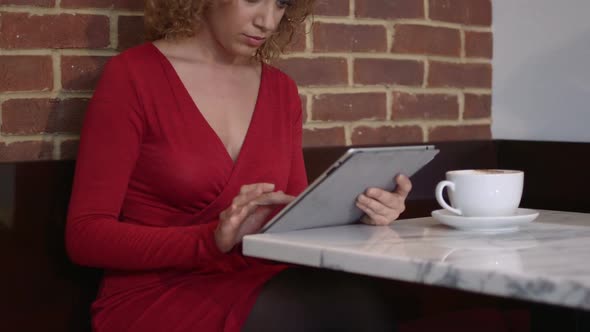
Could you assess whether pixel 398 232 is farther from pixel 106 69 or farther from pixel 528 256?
pixel 106 69

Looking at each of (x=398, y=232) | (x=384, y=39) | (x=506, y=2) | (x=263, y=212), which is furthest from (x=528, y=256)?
(x=506, y=2)

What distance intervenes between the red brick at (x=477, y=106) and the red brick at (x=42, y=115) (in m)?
1.01

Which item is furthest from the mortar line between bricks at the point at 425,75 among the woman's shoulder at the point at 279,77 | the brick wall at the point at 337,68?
the woman's shoulder at the point at 279,77

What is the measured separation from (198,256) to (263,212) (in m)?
0.14

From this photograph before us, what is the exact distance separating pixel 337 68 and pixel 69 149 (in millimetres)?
634

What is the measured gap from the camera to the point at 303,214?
1.12 m

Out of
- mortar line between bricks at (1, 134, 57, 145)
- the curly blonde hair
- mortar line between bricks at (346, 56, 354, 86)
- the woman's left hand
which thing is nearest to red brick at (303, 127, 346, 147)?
mortar line between bricks at (346, 56, 354, 86)

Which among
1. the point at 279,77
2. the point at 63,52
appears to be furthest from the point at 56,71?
the point at 279,77

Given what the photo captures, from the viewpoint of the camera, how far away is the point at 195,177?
1.46 meters

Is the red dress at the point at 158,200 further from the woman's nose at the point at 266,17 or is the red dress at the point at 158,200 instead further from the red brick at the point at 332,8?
the red brick at the point at 332,8

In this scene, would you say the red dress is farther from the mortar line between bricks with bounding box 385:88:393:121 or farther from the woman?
the mortar line between bricks with bounding box 385:88:393:121

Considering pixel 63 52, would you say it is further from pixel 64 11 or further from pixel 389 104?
pixel 389 104

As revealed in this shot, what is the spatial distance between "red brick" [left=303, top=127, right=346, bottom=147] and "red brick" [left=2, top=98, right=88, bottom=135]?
1.65 feet

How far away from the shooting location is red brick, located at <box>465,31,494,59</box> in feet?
7.29
